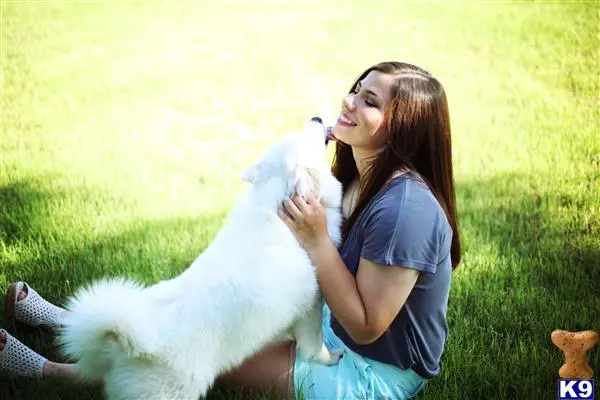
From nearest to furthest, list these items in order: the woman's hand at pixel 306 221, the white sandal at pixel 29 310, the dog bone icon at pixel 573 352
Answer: the woman's hand at pixel 306 221 < the dog bone icon at pixel 573 352 < the white sandal at pixel 29 310

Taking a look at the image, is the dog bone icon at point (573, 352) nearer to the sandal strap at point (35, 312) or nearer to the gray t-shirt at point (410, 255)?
the gray t-shirt at point (410, 255)

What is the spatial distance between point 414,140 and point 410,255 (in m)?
0.49

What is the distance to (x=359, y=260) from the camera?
2418 millimetres

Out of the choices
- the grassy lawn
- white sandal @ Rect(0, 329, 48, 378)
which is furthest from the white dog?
white sandal @ Rect(0, 329, 48, 378)

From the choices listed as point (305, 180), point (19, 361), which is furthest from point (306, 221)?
point (19, 361)

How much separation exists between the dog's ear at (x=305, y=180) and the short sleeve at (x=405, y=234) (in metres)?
→ 0.26

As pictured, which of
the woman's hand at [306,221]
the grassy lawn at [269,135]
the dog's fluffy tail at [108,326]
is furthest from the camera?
the grassy lawn at [269,135]

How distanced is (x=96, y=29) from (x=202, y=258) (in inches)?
281

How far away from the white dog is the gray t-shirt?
227mm

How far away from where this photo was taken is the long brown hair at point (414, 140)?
8.07 ft

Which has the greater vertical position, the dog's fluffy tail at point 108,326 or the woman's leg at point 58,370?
the dog's fluffy tail at point 108,326

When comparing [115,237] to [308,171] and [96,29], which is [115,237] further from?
[96,29]

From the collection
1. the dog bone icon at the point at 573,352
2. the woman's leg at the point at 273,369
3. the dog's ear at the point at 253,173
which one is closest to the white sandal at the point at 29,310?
the woman's leg at the point at 273,369

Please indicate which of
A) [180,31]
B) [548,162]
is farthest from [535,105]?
[180,31]
